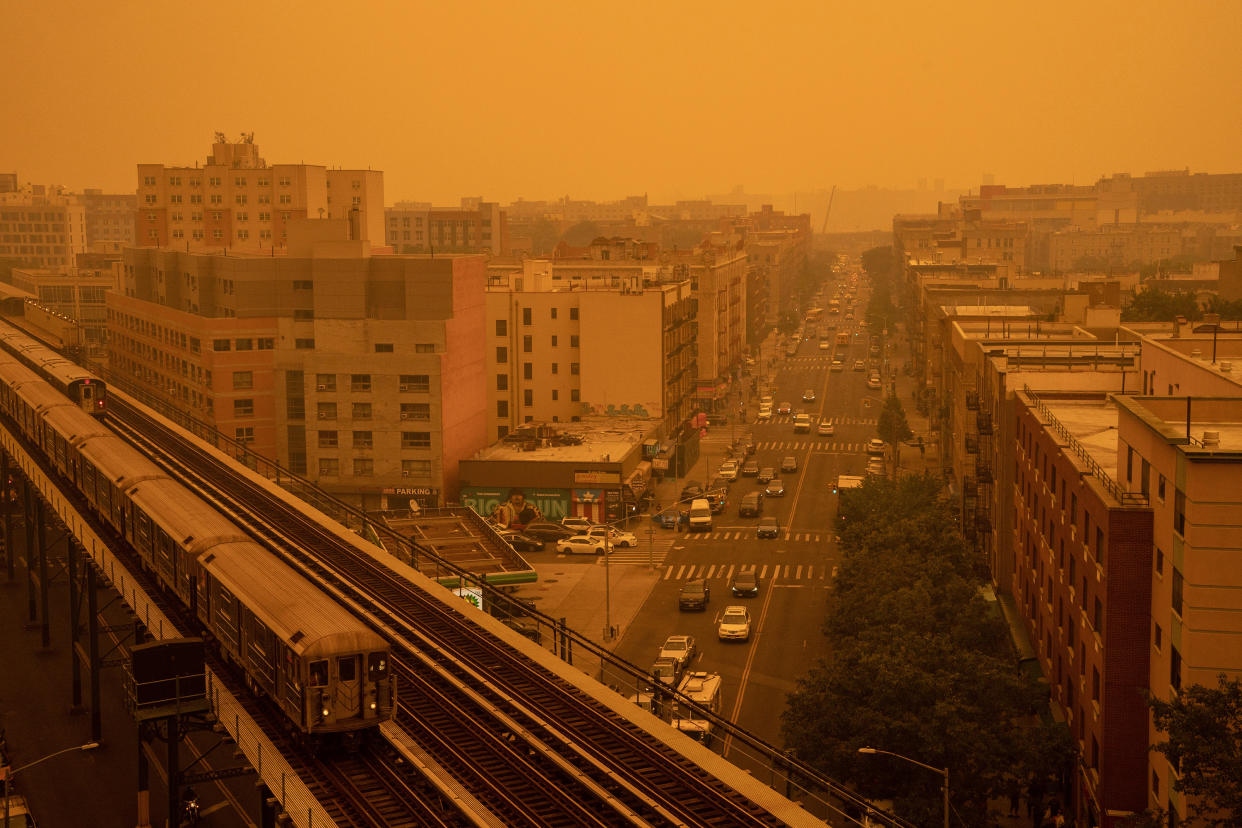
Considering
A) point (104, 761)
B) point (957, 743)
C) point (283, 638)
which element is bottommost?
point (104, 761)

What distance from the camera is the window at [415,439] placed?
8438 cm

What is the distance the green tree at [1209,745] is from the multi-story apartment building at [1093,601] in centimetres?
463

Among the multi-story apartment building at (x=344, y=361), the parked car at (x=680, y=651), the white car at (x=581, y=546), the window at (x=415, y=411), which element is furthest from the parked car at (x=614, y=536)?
the parked car at (x=680, y=651)

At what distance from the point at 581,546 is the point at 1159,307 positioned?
62.9m

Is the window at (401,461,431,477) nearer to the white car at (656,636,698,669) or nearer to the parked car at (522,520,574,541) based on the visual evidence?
the parked car at (522,520,574,541)

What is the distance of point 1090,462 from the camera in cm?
4019

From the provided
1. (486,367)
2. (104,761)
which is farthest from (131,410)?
(104,761)

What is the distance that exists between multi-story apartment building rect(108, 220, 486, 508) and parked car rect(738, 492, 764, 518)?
17287mm

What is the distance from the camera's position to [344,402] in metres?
84.7

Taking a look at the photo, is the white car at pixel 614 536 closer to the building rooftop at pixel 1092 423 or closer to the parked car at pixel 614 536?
the parked car at pixel 614 536

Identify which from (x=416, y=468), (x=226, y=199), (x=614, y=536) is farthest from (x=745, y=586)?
(x=226, y=199)

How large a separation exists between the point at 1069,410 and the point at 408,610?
2634 cm

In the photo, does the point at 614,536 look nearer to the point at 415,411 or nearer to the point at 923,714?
the point at 415,411

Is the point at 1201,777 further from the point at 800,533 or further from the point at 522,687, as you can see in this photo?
the point at 800,533
